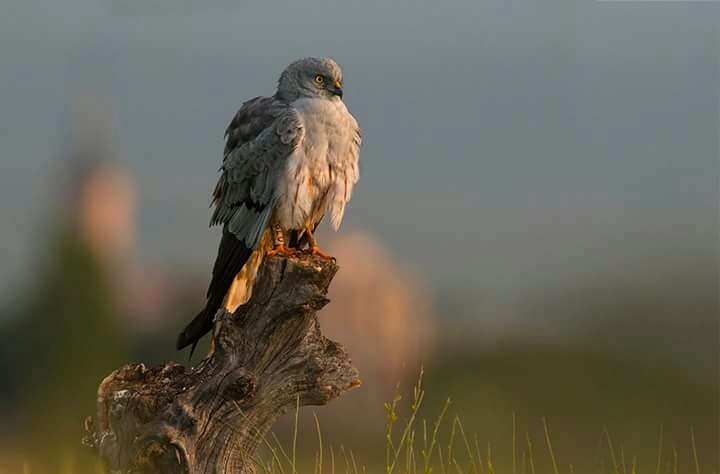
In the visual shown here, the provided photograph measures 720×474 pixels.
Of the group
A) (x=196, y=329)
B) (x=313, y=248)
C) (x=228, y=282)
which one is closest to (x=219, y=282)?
(x=228, y=282)

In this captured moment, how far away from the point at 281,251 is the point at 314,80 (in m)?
1.37

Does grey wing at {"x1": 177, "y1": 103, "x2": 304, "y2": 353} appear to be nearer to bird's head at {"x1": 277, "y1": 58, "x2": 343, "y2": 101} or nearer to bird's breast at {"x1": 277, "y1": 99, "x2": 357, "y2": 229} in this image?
bird's breast at {"x1": 277, "y1": 99, "x2": 357, "y2": 229}

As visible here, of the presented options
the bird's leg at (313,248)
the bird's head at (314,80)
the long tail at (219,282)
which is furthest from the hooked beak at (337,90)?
the long tail at (219,282)

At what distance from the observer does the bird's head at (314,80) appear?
672cm

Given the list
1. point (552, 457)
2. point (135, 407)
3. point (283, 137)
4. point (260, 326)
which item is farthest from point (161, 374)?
point (552, 457)

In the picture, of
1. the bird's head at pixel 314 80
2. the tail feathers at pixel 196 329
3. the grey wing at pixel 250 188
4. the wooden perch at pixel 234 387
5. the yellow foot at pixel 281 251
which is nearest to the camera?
the wooden perch at pixel 234 387

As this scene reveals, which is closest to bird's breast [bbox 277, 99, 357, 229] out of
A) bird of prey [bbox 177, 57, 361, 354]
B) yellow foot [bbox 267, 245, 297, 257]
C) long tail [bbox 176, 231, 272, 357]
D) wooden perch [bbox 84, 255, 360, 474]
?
bird of prey [bbox 177, 57, 361, 354]

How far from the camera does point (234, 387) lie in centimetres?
527

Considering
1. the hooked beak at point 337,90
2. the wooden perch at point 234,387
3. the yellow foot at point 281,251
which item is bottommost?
the wooden perch at point 234,387

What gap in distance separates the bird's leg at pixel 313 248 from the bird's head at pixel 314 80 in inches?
39.4

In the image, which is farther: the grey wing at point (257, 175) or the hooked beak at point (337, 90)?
the hooked beak at point (337, 90)

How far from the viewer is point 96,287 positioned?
35.0ft

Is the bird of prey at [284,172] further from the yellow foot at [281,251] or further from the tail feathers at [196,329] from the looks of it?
the tail feathers at [196,329]

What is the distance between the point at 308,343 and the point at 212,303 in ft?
3.11
